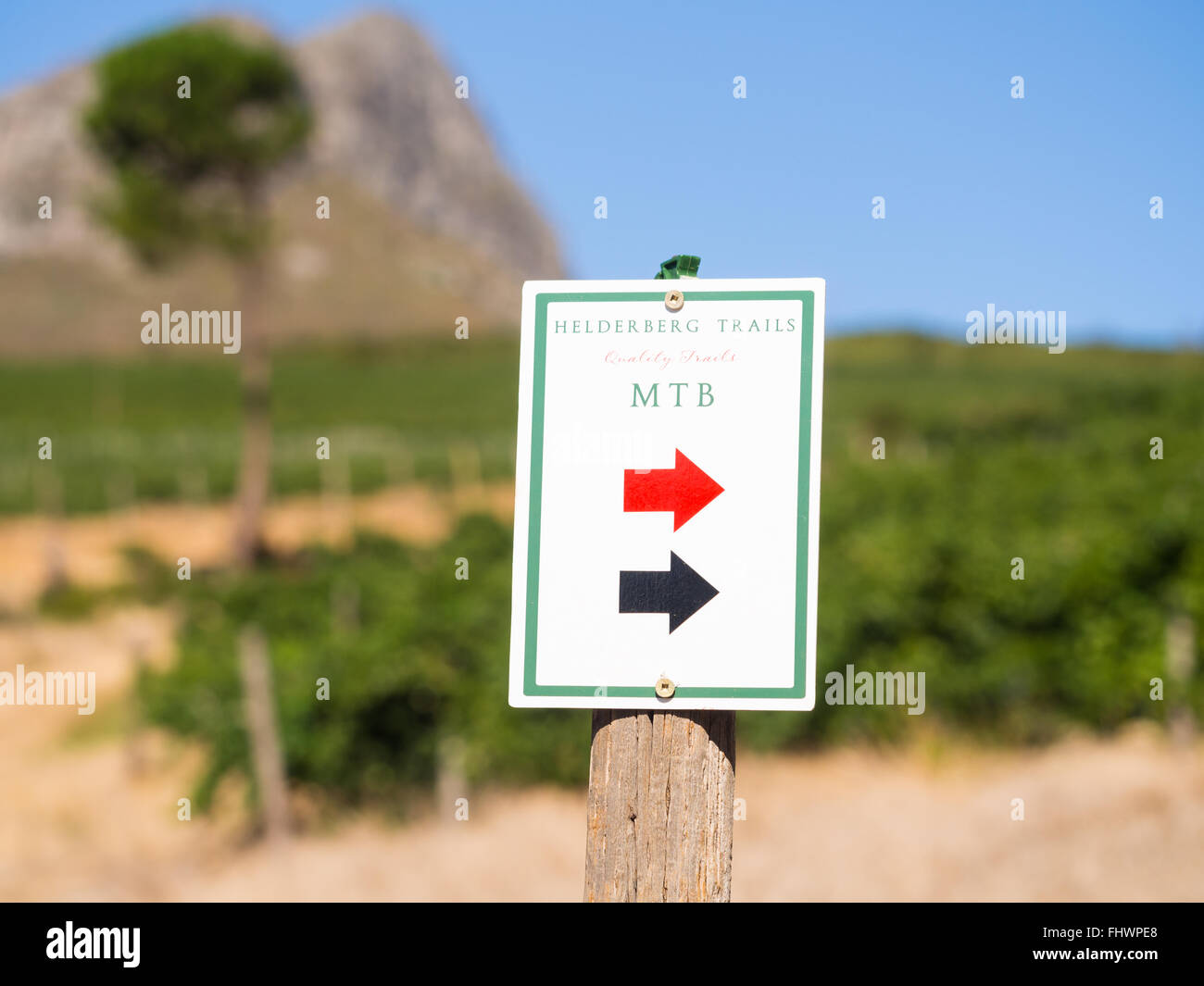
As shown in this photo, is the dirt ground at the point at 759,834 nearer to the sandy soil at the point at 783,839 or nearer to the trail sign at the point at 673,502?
the sandy soil at the point at 783,839

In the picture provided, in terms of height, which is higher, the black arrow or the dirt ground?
the black arrow

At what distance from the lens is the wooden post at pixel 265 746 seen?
8.20m

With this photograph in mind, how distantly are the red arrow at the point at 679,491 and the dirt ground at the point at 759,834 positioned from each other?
15.0ft

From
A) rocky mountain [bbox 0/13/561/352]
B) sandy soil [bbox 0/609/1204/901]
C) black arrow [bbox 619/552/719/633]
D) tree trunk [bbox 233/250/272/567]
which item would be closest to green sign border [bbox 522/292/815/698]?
black arrow [bbox 619/552/719/633]

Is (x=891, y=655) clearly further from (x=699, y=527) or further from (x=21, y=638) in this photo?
(x=21, y=638)

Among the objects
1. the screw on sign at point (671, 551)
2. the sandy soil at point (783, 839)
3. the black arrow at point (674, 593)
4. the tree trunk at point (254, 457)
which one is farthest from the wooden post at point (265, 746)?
the tree trunk at point (254, 457)

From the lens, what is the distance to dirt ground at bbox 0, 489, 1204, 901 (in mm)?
6223

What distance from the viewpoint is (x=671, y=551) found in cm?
200

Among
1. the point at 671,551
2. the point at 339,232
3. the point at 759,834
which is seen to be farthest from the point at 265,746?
the point at 339,232

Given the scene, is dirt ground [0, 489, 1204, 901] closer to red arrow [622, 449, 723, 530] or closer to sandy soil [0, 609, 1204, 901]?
sandy soil [0, 609, 1204, 901]

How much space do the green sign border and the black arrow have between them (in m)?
0.14

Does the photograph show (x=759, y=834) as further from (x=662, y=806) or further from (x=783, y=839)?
(x=662, y=806)
